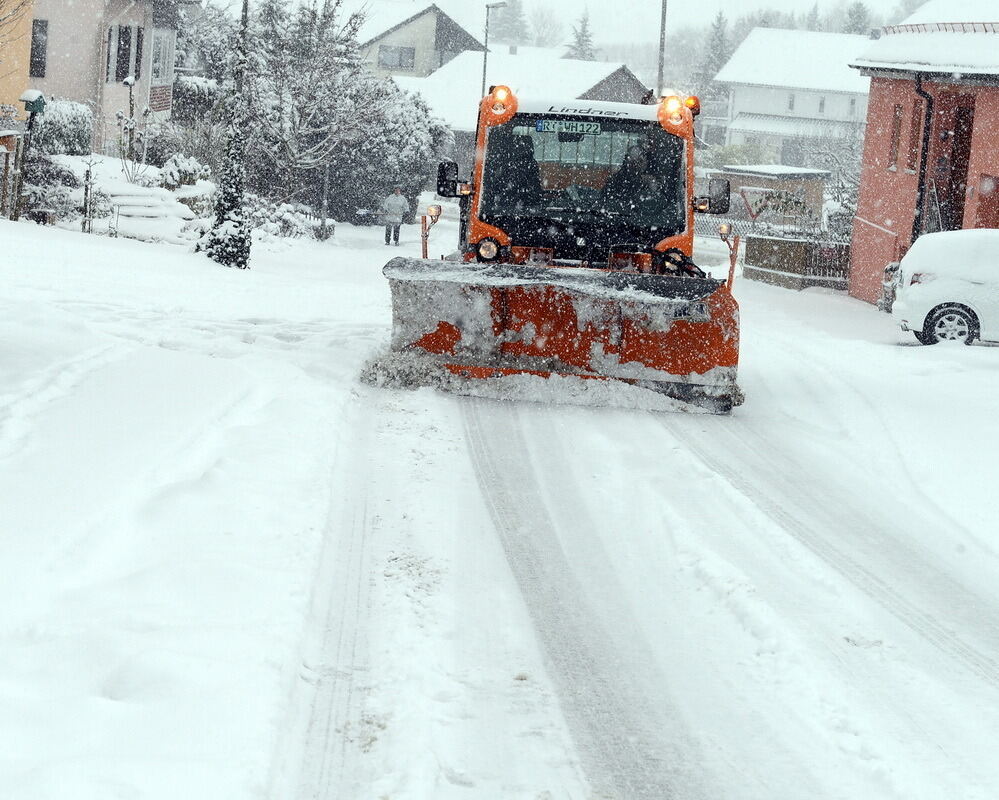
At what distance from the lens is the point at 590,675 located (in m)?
4.70

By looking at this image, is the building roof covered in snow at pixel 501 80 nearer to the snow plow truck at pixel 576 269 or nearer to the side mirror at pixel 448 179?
the side mirror at pixel 448 179

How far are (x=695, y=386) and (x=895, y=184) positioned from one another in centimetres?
1718

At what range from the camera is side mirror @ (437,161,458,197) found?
35.9 ft

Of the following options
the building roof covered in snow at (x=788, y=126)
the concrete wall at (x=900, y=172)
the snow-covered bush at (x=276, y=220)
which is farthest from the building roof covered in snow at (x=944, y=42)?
the building roof covered in snow at (x=788, y=126)

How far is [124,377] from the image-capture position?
887cm

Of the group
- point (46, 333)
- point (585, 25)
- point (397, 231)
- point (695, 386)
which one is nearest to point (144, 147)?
point (397, 231)

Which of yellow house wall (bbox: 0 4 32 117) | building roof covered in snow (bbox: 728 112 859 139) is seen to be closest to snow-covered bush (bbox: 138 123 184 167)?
yellow house wall (bbox: 0 4 32 117)

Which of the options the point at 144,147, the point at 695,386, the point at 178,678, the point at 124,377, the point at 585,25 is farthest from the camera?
the point at 585,25

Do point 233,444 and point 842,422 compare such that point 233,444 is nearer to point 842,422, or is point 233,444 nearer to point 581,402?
point 581,402

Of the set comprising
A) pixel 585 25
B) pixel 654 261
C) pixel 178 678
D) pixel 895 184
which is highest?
pixel 585 25

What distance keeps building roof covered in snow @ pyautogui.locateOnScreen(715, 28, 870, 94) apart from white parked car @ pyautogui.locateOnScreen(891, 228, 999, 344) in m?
70.1

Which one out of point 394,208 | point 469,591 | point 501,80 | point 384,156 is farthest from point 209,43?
point 469,591

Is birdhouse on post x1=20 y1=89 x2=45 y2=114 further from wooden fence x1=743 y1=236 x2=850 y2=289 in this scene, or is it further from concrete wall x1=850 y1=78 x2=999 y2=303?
concrete wall x1=850 y1=78 x2=999 y2=303

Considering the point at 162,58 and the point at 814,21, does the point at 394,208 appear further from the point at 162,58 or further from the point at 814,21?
the point at 814,21
